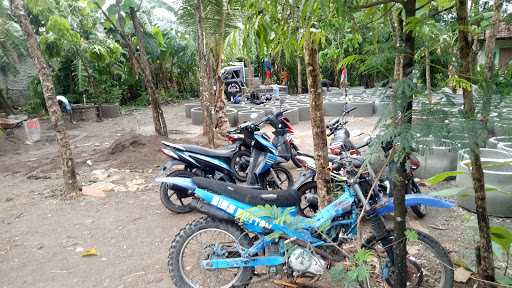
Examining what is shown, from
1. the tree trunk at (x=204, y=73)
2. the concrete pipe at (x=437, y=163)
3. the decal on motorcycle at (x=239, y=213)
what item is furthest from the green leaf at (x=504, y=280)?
the tree trunk at (x=204, y=73)

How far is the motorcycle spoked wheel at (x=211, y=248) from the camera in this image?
2.85 m

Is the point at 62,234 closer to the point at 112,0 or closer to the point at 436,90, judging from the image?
the point at 436,90

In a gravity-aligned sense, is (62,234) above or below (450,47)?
below

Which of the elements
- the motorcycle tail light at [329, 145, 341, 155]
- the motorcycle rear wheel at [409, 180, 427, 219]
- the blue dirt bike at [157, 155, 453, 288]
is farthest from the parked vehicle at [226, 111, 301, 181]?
the blue dirt bike at [157, 155, 453, 288]

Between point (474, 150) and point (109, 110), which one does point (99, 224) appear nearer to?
point (474, 150)

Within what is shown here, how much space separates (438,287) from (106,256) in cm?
299

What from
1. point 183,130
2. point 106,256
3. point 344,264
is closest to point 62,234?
point 106,256

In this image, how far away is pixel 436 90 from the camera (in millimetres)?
1714

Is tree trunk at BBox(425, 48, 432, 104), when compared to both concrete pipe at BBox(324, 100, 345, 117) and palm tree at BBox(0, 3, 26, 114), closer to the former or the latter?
concrete pipe at BBox(324, 100, 345, 117)

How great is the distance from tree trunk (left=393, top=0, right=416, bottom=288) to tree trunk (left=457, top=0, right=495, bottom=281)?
0.24m

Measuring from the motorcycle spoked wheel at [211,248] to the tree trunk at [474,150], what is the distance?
5.06 ft

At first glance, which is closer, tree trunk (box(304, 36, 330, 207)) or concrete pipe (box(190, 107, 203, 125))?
tree trunk (box(304, 36, 330, 207))

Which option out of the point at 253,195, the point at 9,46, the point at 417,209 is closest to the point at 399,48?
the point at 253,195

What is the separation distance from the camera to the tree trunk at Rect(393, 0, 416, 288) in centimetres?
173
